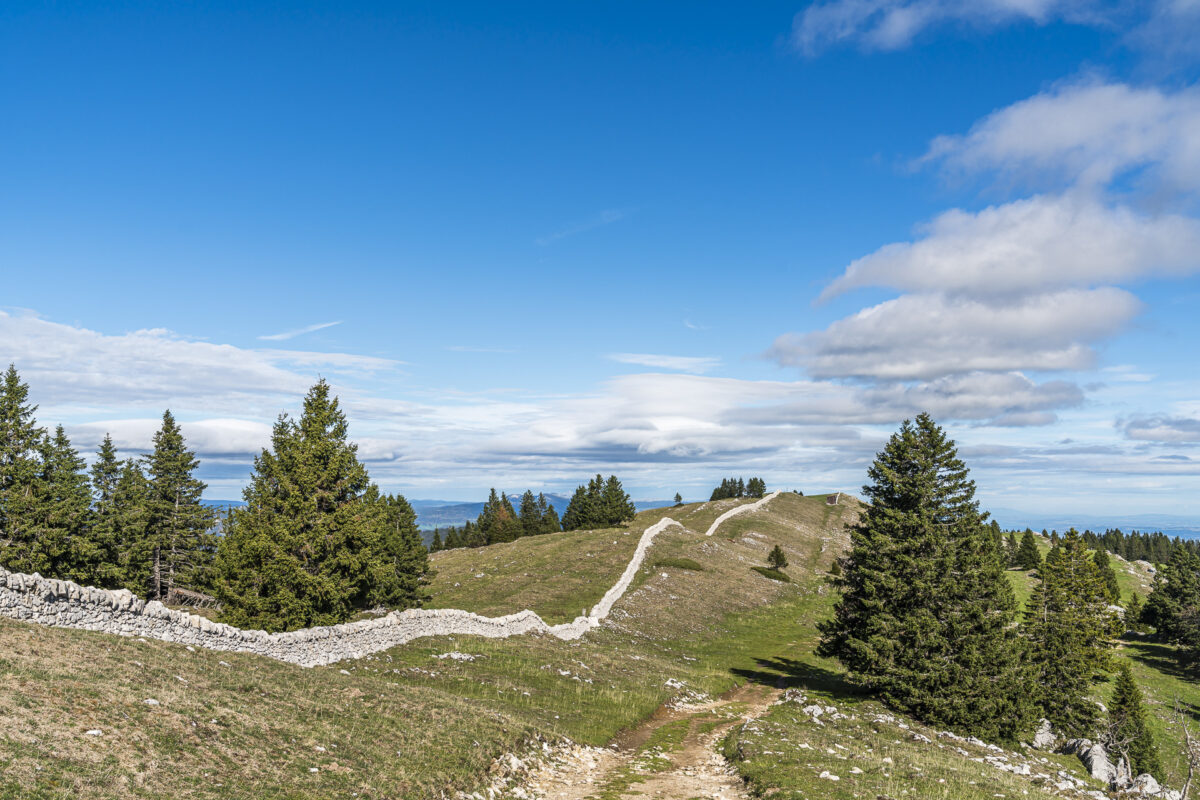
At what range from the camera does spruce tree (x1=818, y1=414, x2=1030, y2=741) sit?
2972cm

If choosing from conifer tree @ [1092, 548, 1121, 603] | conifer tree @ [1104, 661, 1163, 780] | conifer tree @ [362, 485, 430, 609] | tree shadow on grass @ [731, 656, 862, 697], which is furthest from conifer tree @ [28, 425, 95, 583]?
conifer tree @ [1092, 548, 1121, 603]

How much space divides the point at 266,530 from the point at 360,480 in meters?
5.73

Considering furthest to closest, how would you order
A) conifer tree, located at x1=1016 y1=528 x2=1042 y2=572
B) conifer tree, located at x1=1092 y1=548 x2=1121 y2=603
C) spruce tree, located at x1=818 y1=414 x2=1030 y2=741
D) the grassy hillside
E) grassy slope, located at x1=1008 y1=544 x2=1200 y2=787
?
conifer tree, located at x1=1016 y1=528 x2=1042 y2=572
conifer tree, located at x1=1092 y1=548 x2=1121 y2=603
grassy slope, located at x1=1008 y1=544 x2=1200 y2=787
spruce tree, located at x1=818 y1=414 x2=1030 y2=741
the grassy hillside

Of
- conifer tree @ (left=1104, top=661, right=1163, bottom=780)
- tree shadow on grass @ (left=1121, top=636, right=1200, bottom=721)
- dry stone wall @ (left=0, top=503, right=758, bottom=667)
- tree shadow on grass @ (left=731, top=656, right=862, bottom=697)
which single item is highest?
dry stone wall @ (left=0, top=503, right=758, bottom=667)

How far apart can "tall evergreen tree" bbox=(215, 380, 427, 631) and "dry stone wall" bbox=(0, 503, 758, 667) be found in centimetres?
420

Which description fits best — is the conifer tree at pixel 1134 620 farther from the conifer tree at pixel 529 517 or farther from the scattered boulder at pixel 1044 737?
the conifer tree at pixel 529 517

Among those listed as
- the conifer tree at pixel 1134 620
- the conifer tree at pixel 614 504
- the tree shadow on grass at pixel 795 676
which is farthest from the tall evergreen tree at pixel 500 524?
the conifer tree at pixel 1134 620

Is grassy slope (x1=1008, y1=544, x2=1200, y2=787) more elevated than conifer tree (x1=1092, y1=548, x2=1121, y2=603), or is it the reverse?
conifer tree (x1=1092, y1=548, x2=1121, y2=603)

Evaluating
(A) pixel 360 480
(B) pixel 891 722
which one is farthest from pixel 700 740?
(A) pixel 360 480

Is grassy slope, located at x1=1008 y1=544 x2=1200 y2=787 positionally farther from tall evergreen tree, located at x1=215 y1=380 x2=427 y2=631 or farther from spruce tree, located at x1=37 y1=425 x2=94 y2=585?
spruce tree, located at x1=37 y1=425 x2=94 y2=585

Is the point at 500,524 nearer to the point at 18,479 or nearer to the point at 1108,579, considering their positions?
the point at 18,479

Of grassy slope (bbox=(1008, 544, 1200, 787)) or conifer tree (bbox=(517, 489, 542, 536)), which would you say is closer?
grassy slope (bbox=(1008, 544, 1200, 787))

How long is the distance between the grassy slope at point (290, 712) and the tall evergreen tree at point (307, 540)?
6.05 meters

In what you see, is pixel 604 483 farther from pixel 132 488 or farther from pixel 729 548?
pixel 132 488
